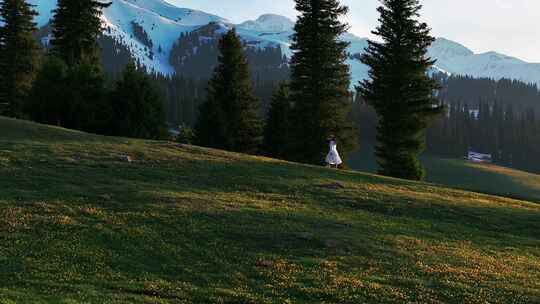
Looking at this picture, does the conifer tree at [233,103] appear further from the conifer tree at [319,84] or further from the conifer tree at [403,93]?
the conifer tree at [403,93]

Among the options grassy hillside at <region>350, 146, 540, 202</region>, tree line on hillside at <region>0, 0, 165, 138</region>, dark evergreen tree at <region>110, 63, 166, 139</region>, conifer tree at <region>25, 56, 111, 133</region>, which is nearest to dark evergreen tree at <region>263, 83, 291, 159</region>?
tree line on hillside at <region>0, 0, 165, 138</region>

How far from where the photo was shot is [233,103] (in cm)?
6912

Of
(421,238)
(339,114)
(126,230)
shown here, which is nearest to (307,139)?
(339,114)

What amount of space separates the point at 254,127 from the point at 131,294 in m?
54.4

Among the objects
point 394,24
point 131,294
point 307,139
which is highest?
point 394,24

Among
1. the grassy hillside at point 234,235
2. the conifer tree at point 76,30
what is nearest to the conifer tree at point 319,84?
the grassy hillside at point 234,235

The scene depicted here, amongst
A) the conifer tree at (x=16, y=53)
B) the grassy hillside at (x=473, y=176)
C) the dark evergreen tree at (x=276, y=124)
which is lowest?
the grassy hillside at (x=473, y=176)

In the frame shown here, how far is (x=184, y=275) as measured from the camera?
18.2 metres

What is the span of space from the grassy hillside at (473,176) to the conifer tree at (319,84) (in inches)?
2522

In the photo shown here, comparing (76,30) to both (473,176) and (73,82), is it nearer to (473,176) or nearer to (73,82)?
(73,82)

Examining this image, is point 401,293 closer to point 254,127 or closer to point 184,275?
point 184,275

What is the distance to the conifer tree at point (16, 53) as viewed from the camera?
231ft

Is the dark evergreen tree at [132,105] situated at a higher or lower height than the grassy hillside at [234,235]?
higher

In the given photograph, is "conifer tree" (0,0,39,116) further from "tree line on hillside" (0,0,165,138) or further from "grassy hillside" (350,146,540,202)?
"grassy hillside" (350,146,540,202)
